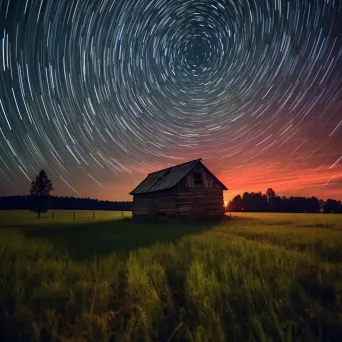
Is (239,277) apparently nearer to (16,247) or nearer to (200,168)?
(16,247)

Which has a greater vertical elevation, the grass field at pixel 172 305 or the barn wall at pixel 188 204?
the barn wall at pixel 188 204

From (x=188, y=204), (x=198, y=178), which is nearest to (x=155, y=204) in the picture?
(x=188, y=204)

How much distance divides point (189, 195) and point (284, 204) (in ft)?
252

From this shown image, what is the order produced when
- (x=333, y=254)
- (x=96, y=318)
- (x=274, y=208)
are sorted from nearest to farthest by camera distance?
(x=96, y=318), (x=333, y=254), (x=274, y=208)

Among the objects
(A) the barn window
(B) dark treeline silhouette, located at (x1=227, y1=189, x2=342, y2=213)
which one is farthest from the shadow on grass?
(B) dark treeline silhouette, located at (x1=227, y1=189, x2=342, y2=213)

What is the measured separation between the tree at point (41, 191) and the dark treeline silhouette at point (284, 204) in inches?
2926

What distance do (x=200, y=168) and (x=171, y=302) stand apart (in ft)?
87.6

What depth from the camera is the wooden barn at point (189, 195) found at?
28312 mm

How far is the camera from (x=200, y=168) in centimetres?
3091

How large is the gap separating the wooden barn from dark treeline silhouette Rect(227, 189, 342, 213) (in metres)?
69.7

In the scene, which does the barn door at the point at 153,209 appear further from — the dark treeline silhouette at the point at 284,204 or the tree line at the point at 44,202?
the dark treeline silhouette at the point at 284,204

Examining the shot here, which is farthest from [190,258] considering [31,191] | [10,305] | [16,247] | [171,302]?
[31,191]

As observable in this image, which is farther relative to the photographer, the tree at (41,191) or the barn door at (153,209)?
the tree at (41,191)

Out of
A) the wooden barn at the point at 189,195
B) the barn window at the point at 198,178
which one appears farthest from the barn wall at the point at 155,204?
the barn window at the point at 198,178
